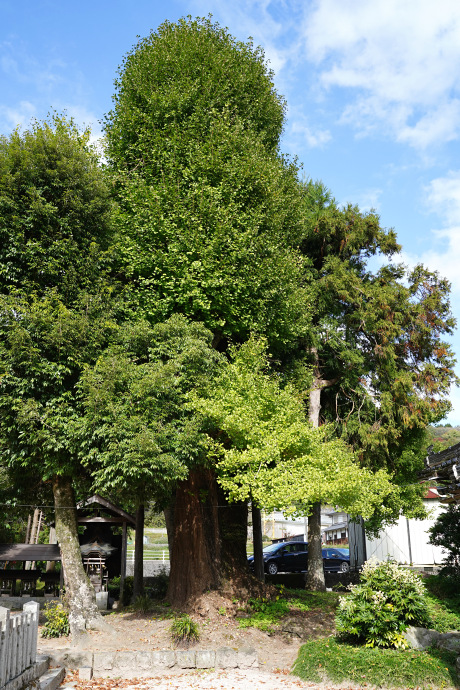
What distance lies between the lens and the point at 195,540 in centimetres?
1563

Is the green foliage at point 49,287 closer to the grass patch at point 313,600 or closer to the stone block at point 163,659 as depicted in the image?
the stone block at point 163,659

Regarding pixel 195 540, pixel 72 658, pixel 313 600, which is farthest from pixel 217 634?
pixel 313 600

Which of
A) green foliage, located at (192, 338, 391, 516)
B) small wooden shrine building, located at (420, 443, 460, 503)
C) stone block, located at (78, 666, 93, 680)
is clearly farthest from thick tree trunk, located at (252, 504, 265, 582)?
stone block, located at (78, 666, 93, 680)

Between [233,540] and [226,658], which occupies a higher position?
[233,540]

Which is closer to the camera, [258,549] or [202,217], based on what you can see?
[202,217]

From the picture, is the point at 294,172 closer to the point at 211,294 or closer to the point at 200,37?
the point at 200,37

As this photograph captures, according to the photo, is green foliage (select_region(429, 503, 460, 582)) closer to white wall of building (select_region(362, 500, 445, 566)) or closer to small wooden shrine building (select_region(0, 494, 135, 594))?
small wooden shrine building (select_region(0, 494, 135, 594))

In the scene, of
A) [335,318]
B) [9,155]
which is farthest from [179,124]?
[335,318]

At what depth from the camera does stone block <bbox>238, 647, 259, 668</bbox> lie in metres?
10.9

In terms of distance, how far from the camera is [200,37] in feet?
61.3

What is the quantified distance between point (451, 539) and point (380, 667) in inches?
226

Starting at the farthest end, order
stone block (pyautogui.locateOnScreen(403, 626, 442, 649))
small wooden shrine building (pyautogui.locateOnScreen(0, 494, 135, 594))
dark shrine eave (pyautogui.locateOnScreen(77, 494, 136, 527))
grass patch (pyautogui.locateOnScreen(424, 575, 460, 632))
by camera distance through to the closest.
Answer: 1. dark shrine eave (pyautogui.locateOnScreen(77, 494, 136, 527))
2. small wooden shrine building (pyautogui.locateOnScreen(0, 494, 135, 594))
3. grass patch (pyautogui.locateOnScreen(424, 575, 460, 632))
4. stone block (pyautogui.locateOnScreen(403, 626, 442, 649))

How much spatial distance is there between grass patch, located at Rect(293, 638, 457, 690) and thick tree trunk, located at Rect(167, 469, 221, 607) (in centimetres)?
541

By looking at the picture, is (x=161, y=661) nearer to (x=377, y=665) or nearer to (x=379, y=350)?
(x=377, y=665)
